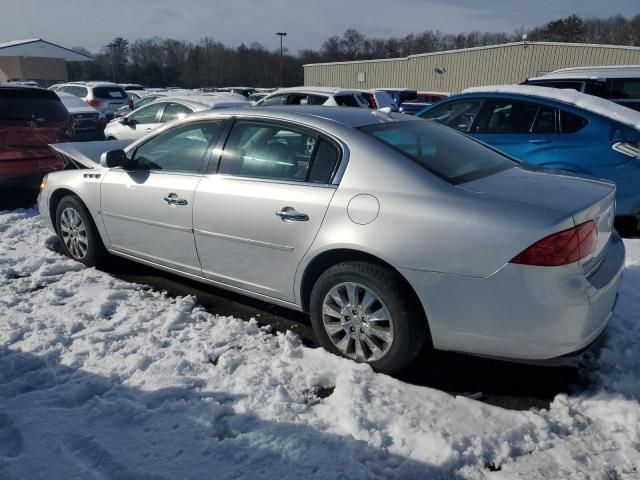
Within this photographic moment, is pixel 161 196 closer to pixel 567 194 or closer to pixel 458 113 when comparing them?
pixel 567 194

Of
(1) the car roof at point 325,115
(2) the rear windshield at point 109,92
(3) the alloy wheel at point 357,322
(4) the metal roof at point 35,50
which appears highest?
(4) the metal roof at point 35,50

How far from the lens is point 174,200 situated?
3760 mm

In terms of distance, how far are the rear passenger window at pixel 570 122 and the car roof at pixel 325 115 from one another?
8.57 feet

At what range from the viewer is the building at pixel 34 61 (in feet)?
143

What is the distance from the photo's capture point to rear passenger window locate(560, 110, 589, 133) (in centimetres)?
536

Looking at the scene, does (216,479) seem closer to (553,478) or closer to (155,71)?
(553,478)

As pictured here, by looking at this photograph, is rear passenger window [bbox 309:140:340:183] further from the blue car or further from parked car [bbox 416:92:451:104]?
parked car [bbox 416:92:451:104]

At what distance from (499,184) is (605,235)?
2.10 feet

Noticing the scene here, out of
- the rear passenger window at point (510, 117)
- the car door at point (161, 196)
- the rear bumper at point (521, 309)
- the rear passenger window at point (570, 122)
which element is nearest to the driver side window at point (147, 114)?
the car door at point (161, 196)

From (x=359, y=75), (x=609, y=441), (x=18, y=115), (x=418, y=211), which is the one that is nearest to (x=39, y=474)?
(x=418, y=211)

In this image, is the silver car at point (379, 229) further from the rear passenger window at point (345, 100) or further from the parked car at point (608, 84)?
the parked car at point (608, 84)

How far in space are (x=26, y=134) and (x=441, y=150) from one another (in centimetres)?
626

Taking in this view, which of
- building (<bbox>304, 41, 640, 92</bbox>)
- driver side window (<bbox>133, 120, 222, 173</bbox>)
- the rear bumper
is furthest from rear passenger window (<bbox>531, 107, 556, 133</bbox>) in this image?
building (<bbox>304, 41, 640, 92</bbox>)

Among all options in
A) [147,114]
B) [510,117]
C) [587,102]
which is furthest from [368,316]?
[147,114]
